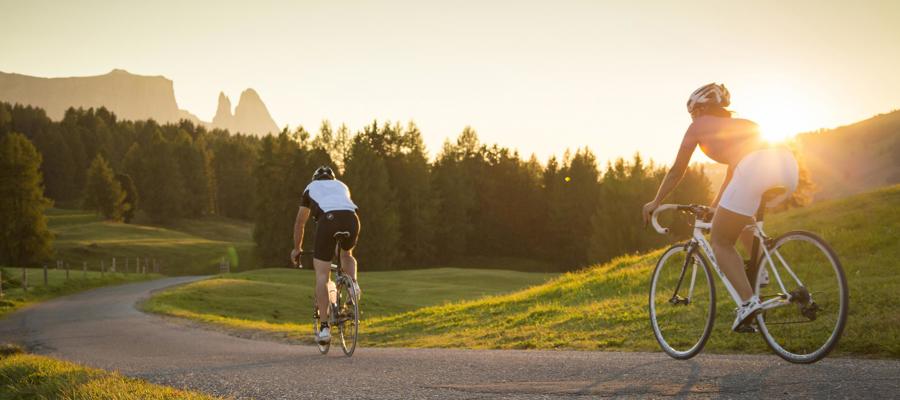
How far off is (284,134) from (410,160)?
632 inches

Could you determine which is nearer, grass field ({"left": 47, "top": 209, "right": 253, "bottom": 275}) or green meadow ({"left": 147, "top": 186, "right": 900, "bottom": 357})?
green meadow ({"left": 147, "top": 186, "right": 900, "bottom": 357})

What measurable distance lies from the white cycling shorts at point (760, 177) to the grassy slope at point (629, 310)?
279 centimetres

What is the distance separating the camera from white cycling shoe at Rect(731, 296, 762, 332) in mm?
5927

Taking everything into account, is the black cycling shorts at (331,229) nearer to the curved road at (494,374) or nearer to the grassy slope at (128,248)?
the curved road at (494,374)

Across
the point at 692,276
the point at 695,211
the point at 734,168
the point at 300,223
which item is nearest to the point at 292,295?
the point at 300,223

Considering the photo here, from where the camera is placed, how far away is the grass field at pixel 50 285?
32.0 m

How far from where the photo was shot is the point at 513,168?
9319 centimetres

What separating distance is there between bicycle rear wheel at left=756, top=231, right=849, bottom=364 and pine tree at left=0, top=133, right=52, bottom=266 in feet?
236

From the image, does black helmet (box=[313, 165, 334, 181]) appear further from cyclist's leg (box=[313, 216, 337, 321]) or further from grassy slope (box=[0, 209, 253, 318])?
grassy slope (box=[0, 209, 253, 318])

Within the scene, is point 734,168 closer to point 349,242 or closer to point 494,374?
point 494,374

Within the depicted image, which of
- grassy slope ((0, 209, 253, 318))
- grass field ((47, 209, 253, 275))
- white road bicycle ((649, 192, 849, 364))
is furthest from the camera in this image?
grass field ((47, 209, 253, 275))

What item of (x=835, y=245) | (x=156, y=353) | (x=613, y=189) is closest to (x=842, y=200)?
(x=835, y=245)

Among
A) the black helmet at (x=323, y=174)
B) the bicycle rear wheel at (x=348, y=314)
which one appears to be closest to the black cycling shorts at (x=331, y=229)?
the bicycle rear wheel at (x=348, y=314)

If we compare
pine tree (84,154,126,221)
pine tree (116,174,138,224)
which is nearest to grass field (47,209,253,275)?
pine tree (84,154,126,221)
